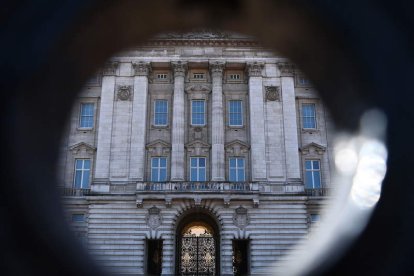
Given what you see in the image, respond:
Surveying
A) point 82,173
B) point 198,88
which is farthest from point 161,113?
point 82,173

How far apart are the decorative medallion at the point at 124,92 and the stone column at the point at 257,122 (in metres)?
7.65

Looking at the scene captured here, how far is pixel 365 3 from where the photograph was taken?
1.39 m

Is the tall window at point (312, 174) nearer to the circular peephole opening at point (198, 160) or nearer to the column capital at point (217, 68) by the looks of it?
the circular peephole opening at point (198, 160)

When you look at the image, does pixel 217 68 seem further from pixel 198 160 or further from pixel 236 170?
pixel 236 170

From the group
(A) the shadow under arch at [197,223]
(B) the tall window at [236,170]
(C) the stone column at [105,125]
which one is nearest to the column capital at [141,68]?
(C) the stone column at [105,125]

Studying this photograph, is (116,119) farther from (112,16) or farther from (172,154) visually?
(112,16)

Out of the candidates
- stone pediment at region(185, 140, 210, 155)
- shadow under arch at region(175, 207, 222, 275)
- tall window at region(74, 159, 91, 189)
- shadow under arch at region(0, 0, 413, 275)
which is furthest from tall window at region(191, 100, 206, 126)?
shadow under arch at region(0, 0, 413, 275)

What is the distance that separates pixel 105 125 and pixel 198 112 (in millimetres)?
5825

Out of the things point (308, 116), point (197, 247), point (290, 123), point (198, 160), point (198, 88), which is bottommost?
point (197, 247)

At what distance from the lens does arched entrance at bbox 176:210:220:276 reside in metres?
26.3

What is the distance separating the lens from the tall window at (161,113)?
2782 centimetres

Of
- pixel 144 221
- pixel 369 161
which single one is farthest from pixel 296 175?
pixel 369 161

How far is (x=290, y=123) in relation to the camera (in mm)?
27266

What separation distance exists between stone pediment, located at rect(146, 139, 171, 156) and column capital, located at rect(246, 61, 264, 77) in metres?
7.21
